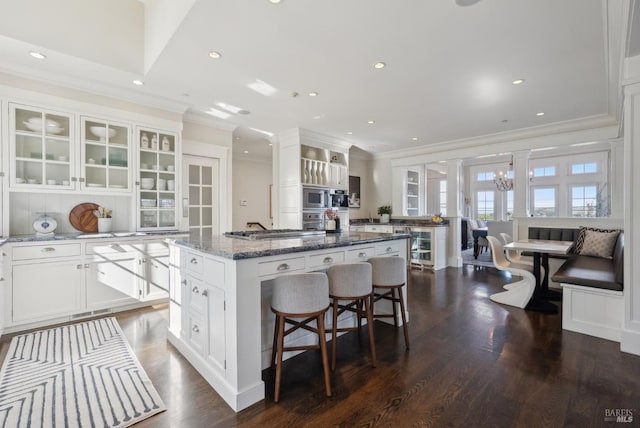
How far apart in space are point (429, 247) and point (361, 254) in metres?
3.86

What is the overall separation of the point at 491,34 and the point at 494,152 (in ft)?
12.5

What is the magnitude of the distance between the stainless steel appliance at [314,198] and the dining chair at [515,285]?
2.97 metres

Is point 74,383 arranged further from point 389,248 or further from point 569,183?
point 569,183

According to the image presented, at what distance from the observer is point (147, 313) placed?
11.4 feet

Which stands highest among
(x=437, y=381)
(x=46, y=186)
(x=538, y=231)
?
(x=46, y=186)

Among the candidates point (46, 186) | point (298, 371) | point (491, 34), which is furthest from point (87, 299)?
point (491, 34)

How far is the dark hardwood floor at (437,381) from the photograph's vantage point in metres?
1.71

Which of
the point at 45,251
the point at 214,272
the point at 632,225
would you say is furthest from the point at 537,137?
the point at 45,251

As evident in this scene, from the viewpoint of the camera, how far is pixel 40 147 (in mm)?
3291

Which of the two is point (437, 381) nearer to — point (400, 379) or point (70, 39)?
point (400, 379)

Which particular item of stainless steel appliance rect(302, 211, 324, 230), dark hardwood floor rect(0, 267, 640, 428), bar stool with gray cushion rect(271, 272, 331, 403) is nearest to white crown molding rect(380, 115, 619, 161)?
stainless steel appliance rect(302, 211, 324, 230)

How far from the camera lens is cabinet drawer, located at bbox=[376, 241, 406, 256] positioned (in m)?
2.88

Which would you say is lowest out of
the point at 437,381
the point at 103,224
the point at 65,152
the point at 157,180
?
the point at 437,381

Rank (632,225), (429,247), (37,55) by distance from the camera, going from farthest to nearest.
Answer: (429,247) < (37,55) < (632,225)
